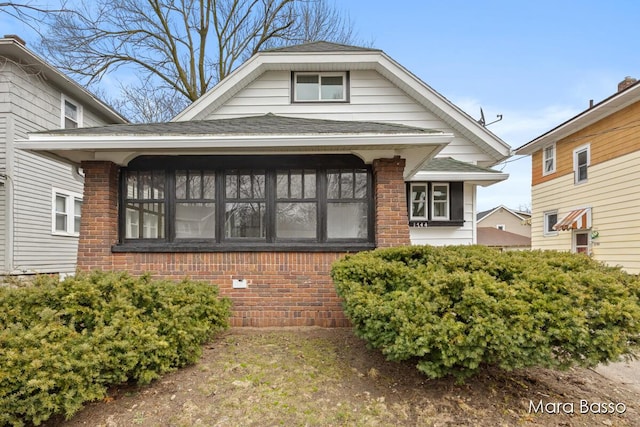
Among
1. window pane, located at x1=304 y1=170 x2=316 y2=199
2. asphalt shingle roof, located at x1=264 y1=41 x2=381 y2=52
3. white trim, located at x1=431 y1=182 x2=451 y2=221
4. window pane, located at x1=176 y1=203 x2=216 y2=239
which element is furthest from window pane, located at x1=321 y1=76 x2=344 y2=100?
→ window pane, located at x1=176 y1=203 x2=216 y2=239

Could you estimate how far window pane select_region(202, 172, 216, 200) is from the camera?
16.2 feet

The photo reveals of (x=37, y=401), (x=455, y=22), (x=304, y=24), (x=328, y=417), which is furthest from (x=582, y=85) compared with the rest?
(x=37, y=401)

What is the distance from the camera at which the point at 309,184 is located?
4.94 m

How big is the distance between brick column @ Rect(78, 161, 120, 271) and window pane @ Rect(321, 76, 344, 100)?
16.7 ft

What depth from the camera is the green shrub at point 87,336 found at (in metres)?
2.32

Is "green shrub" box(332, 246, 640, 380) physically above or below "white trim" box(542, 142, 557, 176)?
below

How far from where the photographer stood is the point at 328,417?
A: 8.81 ft

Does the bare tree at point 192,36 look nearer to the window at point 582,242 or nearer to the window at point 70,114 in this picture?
the window at point 70,114

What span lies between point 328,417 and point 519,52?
14.0 meters

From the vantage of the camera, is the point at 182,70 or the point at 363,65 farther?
the point at 182,70

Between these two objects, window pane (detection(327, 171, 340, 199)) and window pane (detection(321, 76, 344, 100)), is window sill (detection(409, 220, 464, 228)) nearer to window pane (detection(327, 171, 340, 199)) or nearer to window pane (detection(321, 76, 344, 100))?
window pane (detection(327, 171, 340, 199))

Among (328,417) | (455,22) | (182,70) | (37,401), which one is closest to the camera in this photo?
(37,401)

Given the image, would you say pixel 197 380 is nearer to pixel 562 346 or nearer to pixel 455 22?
pixel 562 346

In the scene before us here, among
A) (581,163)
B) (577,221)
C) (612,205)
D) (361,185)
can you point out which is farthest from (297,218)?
(581,163)
